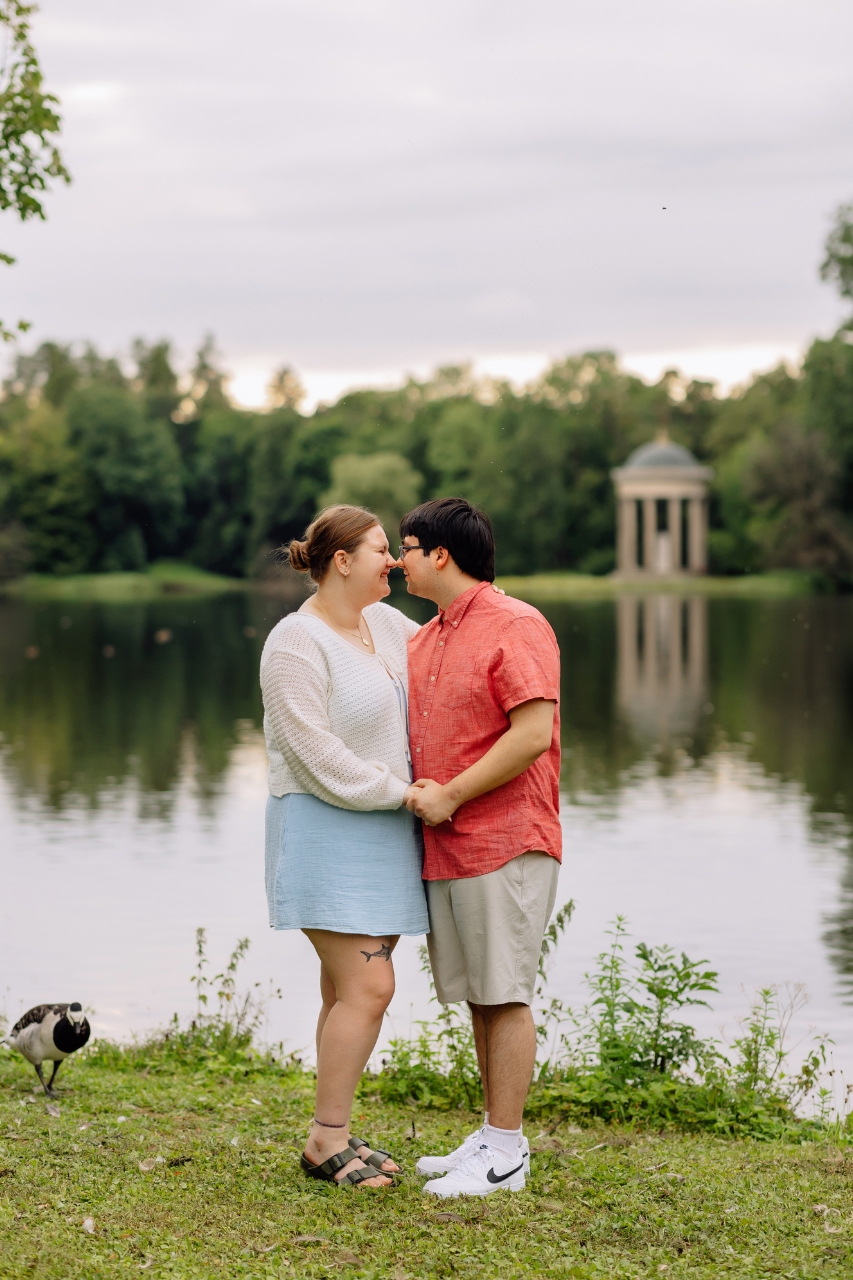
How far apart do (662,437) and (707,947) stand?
230ft

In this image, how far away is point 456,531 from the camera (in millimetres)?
4215

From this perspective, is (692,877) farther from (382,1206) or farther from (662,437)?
(662,437)

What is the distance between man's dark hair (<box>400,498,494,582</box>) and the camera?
421 cm

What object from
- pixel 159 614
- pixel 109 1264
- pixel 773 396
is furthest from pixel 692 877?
pixel 773 396

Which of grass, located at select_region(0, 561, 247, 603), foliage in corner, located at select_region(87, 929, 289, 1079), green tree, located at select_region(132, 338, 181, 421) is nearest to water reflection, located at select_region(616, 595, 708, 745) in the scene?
foliage in corner, located at select_region(87, 929, 289, 1079)

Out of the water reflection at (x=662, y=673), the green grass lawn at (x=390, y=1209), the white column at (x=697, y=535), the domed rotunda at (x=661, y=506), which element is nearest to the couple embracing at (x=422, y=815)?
the green grass lawn at (x=390, y=1209)

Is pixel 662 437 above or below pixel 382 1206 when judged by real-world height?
above

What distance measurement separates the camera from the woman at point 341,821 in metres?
4.05

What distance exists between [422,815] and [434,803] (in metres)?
0.05

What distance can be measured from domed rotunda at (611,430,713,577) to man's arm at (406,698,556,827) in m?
72.7

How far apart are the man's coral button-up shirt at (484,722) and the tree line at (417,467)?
6192cm

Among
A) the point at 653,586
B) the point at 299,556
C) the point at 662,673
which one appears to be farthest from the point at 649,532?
the point at 299,556

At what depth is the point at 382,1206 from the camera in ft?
12.8

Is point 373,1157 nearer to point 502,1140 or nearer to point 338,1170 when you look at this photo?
point 338,1170
